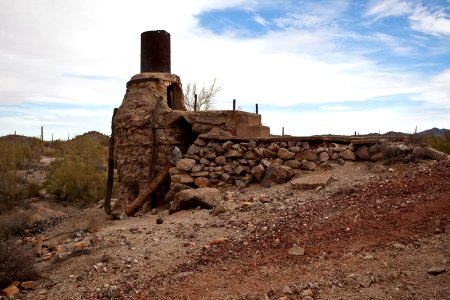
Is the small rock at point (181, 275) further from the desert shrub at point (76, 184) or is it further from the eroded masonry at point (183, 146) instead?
the desert shrub at point (76, 184)

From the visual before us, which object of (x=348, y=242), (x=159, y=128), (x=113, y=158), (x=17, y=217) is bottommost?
(x=17, y=217)

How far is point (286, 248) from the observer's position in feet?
16.7

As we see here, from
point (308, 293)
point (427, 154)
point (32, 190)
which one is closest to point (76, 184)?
point (32, 190)

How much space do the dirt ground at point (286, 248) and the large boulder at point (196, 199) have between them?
22cm

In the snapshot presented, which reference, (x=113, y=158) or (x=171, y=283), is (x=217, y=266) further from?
(x=113, y=158)

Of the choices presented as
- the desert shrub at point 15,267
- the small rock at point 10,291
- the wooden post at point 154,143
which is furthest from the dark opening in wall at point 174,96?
the small rock at point 10,291

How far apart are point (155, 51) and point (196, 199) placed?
353 cm

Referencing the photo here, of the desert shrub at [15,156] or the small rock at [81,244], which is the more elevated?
the desert shrub at [15,156]

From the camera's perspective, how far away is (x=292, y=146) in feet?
27.1

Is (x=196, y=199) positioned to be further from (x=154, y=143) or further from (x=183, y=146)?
(x=183, y=146)

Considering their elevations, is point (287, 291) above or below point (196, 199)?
below

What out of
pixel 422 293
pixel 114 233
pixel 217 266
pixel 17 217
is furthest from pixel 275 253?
pixel 17 217

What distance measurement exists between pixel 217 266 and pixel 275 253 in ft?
2.15

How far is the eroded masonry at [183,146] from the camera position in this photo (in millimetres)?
8094
